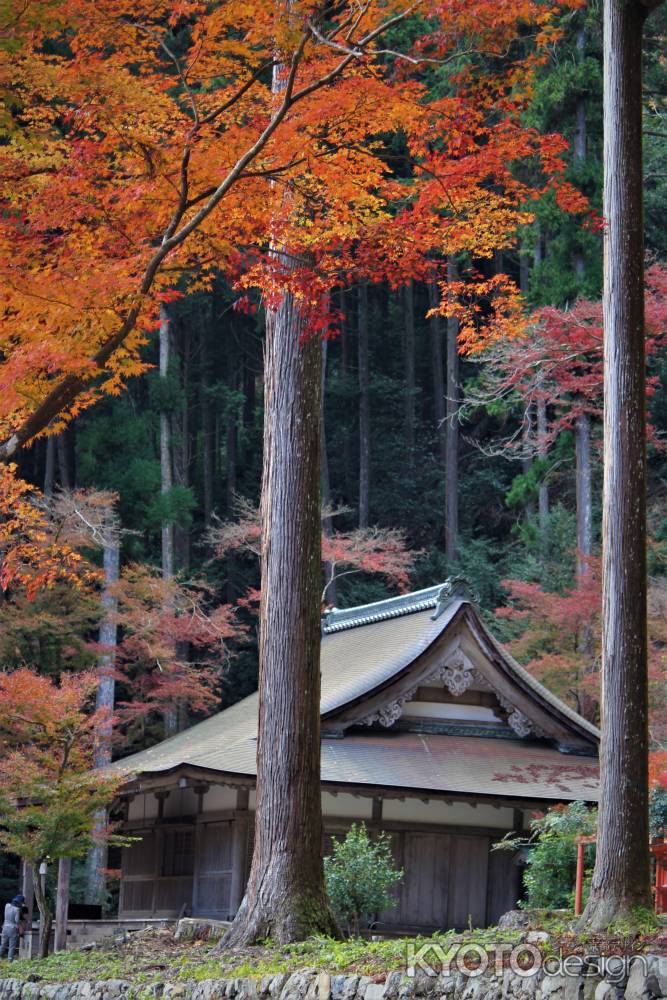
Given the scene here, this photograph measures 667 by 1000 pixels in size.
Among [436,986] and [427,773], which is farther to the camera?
[427,773]

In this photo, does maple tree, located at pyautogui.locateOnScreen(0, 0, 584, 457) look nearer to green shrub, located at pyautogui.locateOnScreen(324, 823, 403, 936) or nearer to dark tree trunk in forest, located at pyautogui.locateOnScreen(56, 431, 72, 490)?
green shrub, located at pyautogui.locateOnScreen(324, 823, 403, 936)

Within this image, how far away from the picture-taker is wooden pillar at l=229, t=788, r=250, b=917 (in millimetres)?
15219

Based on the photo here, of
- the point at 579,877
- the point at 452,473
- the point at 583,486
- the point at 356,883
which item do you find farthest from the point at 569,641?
the point at 356,883

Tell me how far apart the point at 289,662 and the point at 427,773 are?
5672 mm

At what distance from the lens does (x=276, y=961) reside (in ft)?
28.0

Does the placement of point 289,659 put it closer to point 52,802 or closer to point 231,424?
point 52,802

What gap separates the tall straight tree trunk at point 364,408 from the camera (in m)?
32.9

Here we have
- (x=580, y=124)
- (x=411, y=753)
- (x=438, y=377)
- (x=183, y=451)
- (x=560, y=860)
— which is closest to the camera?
(x=560, y=860)

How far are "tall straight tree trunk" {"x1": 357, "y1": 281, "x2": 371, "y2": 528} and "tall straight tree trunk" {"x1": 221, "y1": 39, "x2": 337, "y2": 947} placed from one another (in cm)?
2227

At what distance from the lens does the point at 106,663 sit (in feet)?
80.2

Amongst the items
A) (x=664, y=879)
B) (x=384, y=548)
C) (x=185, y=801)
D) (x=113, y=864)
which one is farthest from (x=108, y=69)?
(x=113, y=864)

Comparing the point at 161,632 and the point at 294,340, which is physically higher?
the point at 294,340

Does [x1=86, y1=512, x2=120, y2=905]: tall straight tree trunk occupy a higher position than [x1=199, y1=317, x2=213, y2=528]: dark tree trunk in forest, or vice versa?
[x1=199, y1=317, x2=213, y2=528]: dark tree trunk in forest

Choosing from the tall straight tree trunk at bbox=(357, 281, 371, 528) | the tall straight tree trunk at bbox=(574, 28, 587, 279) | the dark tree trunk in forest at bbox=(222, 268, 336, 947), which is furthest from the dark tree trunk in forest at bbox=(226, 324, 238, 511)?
the dark tree trunk in forest at bbox=(222, 268, 336, 947)
